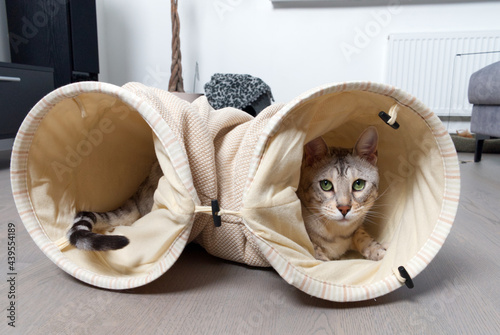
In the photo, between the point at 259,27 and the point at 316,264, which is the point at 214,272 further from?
the point at 259,27

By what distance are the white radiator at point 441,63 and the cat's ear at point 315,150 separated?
2.85 metres

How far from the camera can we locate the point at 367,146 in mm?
1100

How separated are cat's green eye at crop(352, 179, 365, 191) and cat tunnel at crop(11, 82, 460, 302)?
134 millimetres

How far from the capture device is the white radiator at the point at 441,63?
3.45 metres

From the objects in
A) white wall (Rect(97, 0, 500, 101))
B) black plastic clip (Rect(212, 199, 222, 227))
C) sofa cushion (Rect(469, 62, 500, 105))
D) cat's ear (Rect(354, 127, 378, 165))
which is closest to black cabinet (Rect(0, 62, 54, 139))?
white wall (Rect(97, 0, 500, 101))

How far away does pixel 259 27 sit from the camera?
359 cm

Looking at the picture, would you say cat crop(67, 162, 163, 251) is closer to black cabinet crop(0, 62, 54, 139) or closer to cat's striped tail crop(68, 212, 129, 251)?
cat's striped tail crop(68, 212, 129, 251)

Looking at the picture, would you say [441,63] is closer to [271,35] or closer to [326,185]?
[271,35]

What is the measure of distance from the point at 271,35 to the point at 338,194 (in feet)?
9.58

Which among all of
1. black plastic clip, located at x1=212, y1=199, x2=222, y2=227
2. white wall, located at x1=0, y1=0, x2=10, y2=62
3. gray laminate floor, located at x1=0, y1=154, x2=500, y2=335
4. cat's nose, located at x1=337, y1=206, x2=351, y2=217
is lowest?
gray laminate floor, located at x1=0, y1=154, x2=500, y2=335

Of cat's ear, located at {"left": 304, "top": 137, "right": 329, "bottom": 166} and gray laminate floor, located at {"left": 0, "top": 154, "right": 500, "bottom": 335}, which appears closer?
gray laminate floor, located at {"left": 0, "top": 154, "right": 500, "bottom": 335}

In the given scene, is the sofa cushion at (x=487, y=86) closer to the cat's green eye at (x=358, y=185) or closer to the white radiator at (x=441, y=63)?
the white radiator at (x=441, y=63)

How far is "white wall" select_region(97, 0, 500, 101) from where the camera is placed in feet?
11.3

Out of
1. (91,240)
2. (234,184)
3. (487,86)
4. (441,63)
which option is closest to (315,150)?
(234,184)
